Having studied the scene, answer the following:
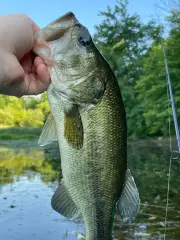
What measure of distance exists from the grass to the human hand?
5441cm

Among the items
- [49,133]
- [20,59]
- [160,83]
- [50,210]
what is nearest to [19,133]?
[160,83]

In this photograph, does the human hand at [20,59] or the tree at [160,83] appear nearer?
the human hand at [20,59]

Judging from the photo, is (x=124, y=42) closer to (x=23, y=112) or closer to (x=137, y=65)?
(x=137, y=65)

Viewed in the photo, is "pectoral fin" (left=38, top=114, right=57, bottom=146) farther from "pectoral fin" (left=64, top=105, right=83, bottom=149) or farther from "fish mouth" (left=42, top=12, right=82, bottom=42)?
"fish mouth" (left=42, top=12, right=82, bottom=42)

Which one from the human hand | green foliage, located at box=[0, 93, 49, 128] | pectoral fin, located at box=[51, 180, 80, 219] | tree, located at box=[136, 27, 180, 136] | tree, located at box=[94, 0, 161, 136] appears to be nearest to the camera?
the human hand

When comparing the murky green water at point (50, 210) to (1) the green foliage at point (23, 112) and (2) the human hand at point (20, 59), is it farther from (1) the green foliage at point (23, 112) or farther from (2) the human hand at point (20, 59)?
(1) the green foliage at point (23, 112)

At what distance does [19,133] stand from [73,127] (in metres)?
61.0

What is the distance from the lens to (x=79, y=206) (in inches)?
107

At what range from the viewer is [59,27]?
2436 mm

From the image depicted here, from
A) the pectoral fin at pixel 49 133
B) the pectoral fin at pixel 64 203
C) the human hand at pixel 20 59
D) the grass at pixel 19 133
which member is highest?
the grass at pixel 19 133

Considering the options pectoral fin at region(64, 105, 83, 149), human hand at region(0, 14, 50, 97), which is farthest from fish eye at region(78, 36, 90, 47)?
pectoral fin at region(64, 105, 83, 149)

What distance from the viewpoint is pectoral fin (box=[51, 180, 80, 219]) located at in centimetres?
271

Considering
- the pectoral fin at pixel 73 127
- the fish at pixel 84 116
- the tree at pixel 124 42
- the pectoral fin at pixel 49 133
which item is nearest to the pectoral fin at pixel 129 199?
the fish at pixel 84 116

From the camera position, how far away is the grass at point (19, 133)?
188 feet
